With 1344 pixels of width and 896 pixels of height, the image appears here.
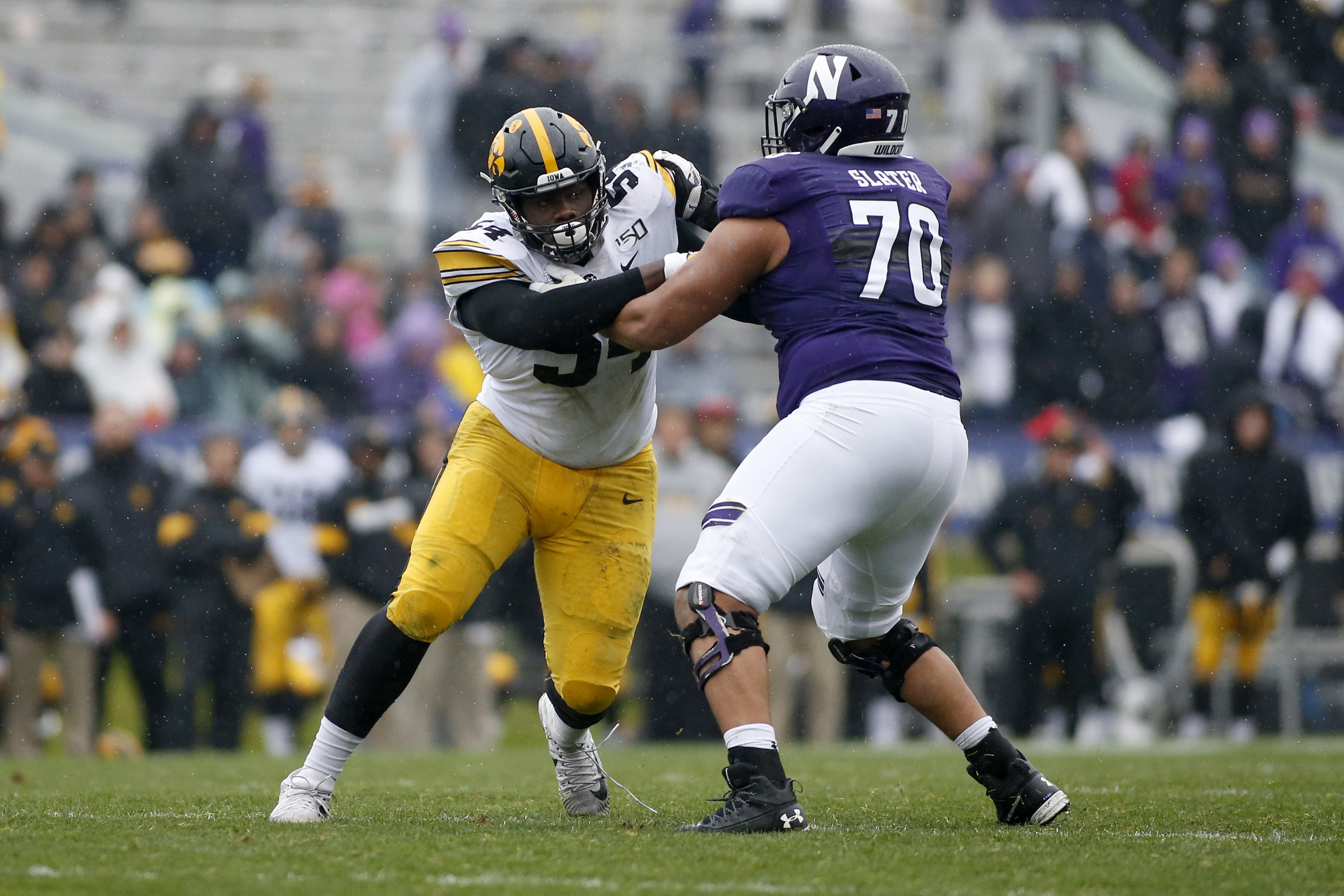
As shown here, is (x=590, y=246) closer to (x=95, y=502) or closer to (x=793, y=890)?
(x=793, y=890)

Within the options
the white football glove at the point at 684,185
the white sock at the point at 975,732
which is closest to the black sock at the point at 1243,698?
the white sock at the point at 975,732

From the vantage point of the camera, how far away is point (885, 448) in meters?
3.80

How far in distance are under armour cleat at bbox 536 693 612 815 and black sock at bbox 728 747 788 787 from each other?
0.89 meters

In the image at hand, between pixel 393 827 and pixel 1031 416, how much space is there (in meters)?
7.45

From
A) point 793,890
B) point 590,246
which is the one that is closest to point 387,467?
point 590,246

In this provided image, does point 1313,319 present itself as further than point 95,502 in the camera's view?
Yes

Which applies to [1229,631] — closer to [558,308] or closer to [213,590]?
[213,590]

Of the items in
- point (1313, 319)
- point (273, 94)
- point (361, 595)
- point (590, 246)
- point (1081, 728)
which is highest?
point (273, 94)

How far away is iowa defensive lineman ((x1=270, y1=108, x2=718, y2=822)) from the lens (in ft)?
13.3

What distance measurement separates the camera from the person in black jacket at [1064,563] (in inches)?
359

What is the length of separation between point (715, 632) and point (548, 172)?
1239 millimetres

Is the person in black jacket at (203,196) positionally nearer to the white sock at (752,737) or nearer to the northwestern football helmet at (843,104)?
the northwestern football helmet at (843,104)

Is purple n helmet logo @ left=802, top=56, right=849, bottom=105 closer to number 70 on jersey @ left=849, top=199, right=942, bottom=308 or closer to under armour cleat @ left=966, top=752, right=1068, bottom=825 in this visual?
number 70 on jersey @ left=849, top=199, right=942, bottom=308

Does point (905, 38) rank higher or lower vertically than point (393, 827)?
higher
